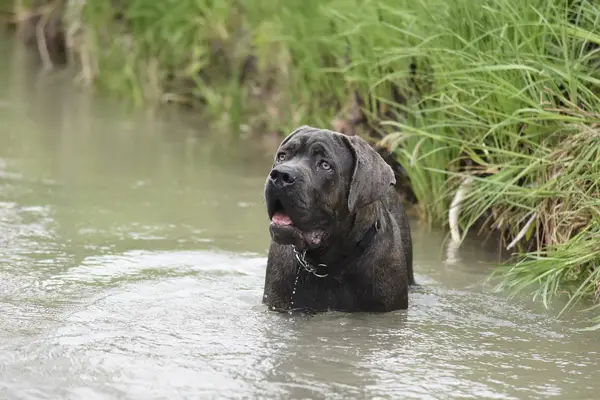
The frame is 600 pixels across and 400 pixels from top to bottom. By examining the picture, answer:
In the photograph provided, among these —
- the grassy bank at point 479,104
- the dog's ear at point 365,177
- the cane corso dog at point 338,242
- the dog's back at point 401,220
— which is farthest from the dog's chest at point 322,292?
the grassy bank at point 479,104

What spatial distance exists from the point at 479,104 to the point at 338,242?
1.66m

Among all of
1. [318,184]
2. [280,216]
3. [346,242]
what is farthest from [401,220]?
[280,216]

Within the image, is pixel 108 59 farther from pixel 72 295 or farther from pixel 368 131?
pixel 72 295

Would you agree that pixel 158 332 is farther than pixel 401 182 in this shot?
No

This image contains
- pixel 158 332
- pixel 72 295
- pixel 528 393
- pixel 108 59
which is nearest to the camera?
pixel 528 393

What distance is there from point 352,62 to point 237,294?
2498 mm

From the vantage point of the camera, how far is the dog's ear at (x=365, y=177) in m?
5.28

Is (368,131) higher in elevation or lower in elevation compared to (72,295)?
higher

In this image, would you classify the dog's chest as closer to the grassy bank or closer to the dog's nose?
the dog's nose

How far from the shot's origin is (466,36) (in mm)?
6840

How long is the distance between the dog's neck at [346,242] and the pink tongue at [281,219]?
291 mm

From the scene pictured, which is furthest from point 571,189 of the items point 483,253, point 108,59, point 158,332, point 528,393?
point 108,59

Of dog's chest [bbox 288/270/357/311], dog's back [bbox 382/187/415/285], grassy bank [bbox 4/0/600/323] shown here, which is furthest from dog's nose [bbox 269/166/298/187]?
grassy bank [bbox 4/0/600/323]

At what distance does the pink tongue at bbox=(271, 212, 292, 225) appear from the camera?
512 cm
